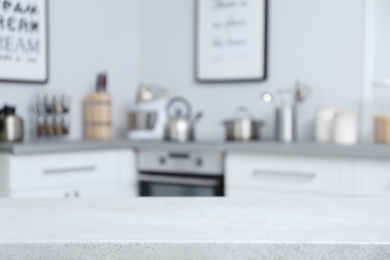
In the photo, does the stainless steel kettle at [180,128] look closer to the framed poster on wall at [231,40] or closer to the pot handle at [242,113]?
the pot handle at [242,113]

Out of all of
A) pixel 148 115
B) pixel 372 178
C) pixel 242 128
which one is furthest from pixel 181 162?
pixel 372 178

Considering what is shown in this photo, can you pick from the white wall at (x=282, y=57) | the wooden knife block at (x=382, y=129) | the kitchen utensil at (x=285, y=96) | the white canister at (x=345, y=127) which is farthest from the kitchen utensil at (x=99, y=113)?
the wooden knife block at (x=382, y=129)

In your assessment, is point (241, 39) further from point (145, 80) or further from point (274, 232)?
point (274, 232)

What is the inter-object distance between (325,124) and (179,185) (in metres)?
0.84

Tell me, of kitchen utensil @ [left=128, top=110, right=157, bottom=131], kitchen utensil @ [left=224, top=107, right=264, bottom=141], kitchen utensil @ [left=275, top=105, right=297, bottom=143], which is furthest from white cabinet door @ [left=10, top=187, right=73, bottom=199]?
kitchen utensil @ [left=275, top=105, right=297, bottom=143]

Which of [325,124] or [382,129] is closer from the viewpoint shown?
[382,129]

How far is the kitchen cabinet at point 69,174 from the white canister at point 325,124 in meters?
1.02

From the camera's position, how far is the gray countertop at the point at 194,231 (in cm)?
73

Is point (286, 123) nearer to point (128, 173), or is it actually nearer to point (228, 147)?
point (228, 147)

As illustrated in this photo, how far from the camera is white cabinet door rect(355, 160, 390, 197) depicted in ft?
7.93

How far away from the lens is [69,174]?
2.82 meters

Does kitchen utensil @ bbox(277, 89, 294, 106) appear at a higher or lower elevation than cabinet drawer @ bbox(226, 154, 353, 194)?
higher

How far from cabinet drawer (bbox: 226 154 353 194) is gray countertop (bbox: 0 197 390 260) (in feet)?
4.98

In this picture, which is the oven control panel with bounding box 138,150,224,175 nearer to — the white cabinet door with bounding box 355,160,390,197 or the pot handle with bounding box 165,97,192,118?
the pot handle with bounding box 165,97,192,118
